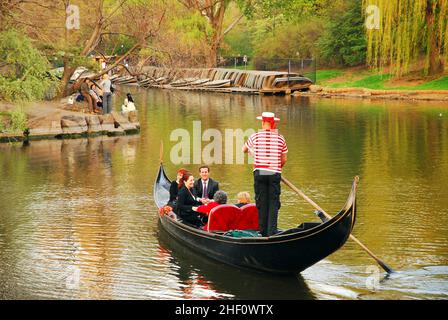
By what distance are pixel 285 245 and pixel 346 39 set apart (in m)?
40.4

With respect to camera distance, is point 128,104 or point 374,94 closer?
point 128,104

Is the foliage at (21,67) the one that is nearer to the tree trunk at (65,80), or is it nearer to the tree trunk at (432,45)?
the tree trunk at (65,80)

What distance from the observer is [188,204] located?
1550cm

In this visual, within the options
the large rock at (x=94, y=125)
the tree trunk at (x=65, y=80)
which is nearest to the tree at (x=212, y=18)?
the tree trunk at (x=65, y=80)

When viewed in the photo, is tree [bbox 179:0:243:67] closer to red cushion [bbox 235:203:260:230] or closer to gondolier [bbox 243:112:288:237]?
red cushion [bbox 235:203:260:230]

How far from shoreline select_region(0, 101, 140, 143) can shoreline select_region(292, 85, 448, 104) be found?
15.1m

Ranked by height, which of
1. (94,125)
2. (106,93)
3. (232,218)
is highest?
(106,93)

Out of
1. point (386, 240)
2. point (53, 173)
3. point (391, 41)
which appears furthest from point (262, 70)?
A: point (386, 240)

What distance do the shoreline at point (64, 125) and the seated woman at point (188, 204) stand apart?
1372cm

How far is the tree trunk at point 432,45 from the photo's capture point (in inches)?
1650

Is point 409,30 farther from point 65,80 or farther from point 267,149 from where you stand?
point 267,149

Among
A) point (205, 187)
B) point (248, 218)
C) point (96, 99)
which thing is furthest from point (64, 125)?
point (248, 218)

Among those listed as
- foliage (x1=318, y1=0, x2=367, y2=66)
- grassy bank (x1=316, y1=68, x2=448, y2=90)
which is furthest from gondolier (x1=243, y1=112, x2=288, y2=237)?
foliage (x1=318, y1=0, x2=367, y2=66)

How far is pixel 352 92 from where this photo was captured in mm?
46500
